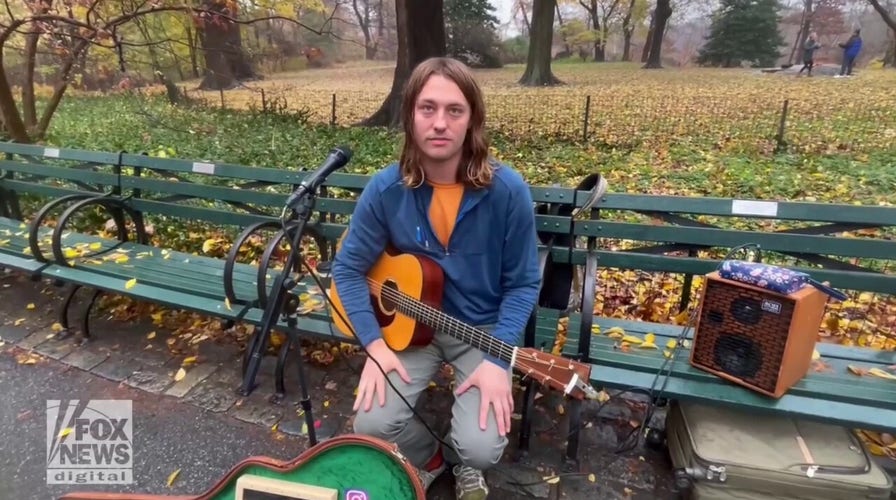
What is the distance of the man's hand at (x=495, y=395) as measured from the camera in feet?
6.01

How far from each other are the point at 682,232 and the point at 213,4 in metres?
6.03

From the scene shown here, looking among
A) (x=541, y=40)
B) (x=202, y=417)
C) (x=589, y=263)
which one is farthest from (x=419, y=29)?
(x=202, y=417)

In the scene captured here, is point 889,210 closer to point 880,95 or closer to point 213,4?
point 880,95

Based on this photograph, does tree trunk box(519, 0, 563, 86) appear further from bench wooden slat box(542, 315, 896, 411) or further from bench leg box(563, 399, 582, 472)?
bench leg box(563, 399, 582, 472)

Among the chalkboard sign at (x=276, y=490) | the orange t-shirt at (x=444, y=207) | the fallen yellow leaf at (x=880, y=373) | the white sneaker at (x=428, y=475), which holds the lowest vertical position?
the white sneaker at (x=428, y=475)

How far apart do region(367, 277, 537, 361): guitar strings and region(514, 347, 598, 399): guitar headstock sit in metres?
0.02

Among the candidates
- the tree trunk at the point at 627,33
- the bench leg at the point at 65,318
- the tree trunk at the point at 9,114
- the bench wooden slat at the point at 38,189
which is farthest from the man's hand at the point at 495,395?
the tree trunk at the point at 9,114

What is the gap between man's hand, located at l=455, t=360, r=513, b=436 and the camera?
72.1 inches

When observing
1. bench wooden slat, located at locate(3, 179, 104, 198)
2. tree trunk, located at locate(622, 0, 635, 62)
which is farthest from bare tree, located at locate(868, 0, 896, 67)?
bench wooden slat, located at locate(3, 179, 104, 198)

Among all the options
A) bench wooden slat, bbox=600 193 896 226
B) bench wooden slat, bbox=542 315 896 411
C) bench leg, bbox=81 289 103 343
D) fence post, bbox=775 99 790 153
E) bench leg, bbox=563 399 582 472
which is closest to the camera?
bench wooden slat, bbox=542 315 896 411

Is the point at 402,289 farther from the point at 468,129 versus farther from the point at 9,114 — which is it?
the point at 9,114

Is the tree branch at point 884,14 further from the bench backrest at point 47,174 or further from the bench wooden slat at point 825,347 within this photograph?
the bench backrest at point 47,174

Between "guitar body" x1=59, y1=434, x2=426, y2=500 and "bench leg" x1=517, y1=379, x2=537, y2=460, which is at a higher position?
"guitar body" x1=59, y1=434, x2=426, y2=500

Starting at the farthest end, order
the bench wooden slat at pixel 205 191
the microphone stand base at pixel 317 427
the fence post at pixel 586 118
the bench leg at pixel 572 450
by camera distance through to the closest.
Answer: the fence post at pixel 586 118
the bench wooden slat at pixel 205 191
the microphone stand base at pixel 317 427
the bench leg at pixel 572 450
